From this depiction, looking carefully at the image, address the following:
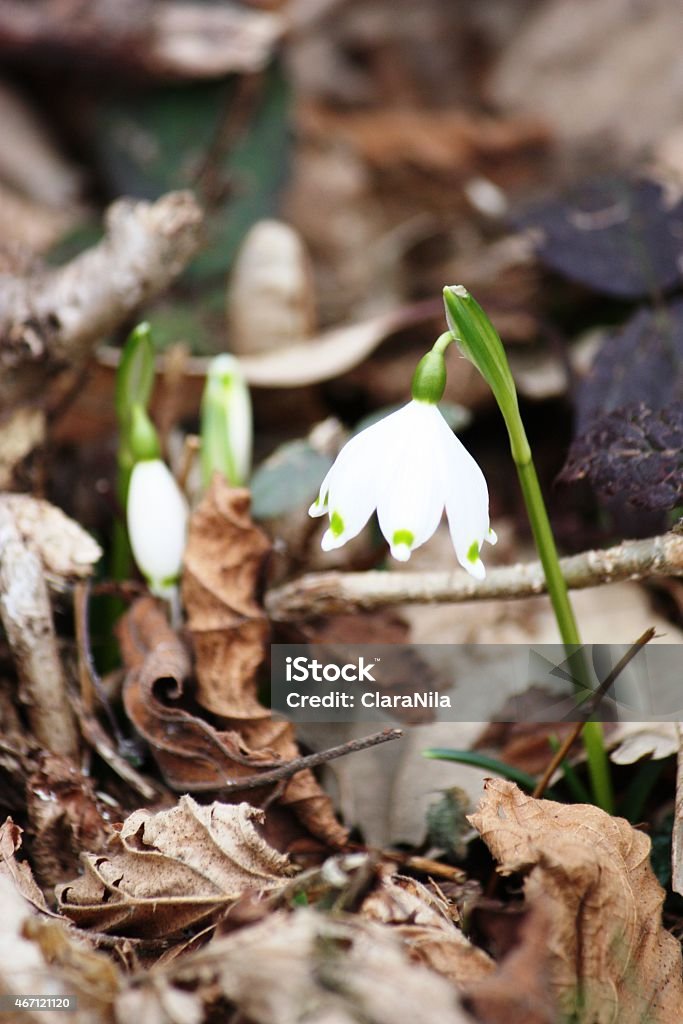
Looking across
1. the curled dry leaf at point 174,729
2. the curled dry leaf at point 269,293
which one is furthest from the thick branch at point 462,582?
the curled dry leaf at point 269,293

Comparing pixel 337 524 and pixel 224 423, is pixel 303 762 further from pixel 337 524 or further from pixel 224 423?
pixel 224 423

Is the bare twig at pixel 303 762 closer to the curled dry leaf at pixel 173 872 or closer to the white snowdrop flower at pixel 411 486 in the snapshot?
the curled dry leaf at pixel 173 872

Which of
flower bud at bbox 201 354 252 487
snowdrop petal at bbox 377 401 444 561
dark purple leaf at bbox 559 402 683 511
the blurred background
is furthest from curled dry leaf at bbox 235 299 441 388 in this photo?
snowdrop petal at bbox 377 401 444 561

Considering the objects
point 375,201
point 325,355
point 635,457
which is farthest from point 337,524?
point 375,201

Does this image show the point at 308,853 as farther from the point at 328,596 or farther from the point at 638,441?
the point at 638,441

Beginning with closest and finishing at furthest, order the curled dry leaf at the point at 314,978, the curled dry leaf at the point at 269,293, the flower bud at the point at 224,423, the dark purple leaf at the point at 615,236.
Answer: the curled dry leaf at the point at 314,978, the flower bud at the point at 224,423, the dark purple leaf at the point at 615,236, the curled dry leaf at the point at 269,293

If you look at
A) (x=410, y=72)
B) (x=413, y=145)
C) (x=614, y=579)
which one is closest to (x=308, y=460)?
(x=614, y=579)
